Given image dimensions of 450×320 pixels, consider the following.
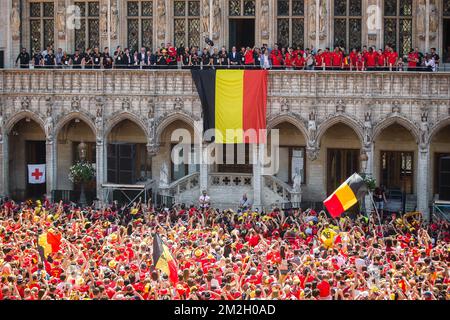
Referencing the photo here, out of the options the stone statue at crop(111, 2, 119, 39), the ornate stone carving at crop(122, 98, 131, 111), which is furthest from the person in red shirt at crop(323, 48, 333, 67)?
the stone statue at crop(111, 2, 119, 39)

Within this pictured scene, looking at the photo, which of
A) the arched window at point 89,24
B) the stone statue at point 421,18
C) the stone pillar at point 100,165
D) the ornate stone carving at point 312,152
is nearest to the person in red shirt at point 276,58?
the ornate stone carving at point 312,152

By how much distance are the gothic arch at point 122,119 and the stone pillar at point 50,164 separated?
8.05 ft

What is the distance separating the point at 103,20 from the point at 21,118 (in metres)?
5.52

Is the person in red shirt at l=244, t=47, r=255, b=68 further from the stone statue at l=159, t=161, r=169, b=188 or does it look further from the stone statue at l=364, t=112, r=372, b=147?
the stone statue at l=159, t=161, r=169, b=188

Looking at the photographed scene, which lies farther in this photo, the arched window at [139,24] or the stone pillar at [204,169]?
the arched window at [139,24]

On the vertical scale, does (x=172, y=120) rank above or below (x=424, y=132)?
above

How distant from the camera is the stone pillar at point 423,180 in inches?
1531

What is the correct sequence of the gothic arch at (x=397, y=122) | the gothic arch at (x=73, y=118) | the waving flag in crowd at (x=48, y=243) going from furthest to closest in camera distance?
1. the gothic arch at (x=73, y=118)
2. the gothic arch at (x=397, y=122)
3. the waving flag in crowd at (x=48, y=243)

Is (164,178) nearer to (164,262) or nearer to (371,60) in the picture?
(371,60)

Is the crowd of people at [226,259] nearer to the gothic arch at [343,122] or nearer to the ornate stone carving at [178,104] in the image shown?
the gothic arch at [343,122]

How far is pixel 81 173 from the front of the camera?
41844 mm

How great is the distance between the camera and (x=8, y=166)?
43844 millimetres

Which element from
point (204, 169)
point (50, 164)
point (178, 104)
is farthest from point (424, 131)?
point (50, 164)
